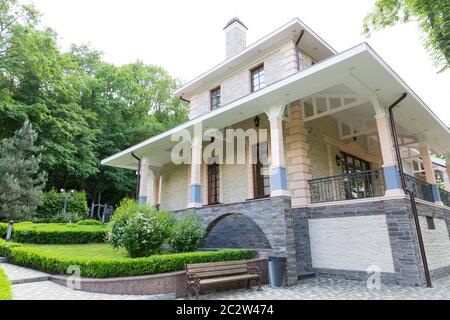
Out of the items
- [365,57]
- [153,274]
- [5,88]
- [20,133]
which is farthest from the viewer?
[5,88]

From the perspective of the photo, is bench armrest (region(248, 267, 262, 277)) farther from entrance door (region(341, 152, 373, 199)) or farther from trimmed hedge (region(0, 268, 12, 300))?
entrance door (region(341, 152, 373, 199))

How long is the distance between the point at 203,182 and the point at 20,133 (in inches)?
523

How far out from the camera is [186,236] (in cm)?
840

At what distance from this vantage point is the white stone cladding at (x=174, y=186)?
14500 millimetres

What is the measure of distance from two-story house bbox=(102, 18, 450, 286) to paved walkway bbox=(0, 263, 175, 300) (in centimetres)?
407

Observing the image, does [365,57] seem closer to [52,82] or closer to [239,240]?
[239,240]

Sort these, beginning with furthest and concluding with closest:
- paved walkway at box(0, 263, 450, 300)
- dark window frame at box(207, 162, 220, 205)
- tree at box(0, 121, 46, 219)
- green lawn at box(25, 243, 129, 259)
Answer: tree at box(0, 121, 46, 219)
dark window frame at box(207, 162, 220, 205)
green lawn at box(25, 243, 129, 259)
paved walkway at box(0, 263, 450, 300)

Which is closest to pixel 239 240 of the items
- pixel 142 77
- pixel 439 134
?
pixel 439 134

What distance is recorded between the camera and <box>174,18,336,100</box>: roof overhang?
10.3m

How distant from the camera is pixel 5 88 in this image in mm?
20250

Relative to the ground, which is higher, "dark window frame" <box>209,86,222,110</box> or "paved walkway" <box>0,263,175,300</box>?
"dark window frame" <box>209,86,222,110</box>

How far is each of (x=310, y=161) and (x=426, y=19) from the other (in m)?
7.69

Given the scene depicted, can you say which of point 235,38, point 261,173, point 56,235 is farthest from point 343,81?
point 56,235

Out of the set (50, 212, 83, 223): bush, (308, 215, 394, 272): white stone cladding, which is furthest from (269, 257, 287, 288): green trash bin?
(50, 212, 83, 223): bush
